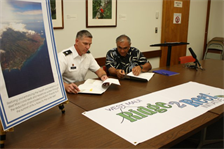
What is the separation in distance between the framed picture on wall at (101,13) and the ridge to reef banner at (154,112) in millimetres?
2103

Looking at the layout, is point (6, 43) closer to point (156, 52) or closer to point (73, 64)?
point (73, 64)

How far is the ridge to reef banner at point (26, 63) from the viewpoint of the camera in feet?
3.01

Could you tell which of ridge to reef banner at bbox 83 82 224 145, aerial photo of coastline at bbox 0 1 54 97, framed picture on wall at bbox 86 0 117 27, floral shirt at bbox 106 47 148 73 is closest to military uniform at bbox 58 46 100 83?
floral shirt at bbox 106 47 148 73

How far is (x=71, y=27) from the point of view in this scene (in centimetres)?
327

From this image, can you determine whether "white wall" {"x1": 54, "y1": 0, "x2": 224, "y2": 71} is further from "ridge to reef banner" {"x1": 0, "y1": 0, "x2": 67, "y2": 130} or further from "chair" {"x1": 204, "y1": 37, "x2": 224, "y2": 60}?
"ridge to reef banner" {"x1": 0, "y1": 0, "x2": 67, "y2": 130}

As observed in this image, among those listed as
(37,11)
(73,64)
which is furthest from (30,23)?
(73,64)

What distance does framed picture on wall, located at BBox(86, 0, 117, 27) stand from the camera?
3.41 metres

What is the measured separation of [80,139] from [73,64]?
1.36 meters

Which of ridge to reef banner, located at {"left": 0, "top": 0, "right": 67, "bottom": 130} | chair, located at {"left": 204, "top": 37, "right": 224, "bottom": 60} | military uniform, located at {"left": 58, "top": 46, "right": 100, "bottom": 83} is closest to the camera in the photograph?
ridge to reef banner, located at {"left": 0, "top": 0, "right": 67, "bottom": 130}

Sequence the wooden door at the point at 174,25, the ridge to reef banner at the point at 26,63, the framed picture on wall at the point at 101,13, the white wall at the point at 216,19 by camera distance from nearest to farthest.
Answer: the ridge to reef banner at the point at 26,63
the framed picture on wall at the point at 101,13
the wooden door at the point at 174,25
the white wall at the point at 216,19

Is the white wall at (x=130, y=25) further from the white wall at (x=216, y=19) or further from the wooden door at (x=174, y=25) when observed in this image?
the white wall at (x=216, y=19)

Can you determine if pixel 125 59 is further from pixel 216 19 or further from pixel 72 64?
pixel 216 19

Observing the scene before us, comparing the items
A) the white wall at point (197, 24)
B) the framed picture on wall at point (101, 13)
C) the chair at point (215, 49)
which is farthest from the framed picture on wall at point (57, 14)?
the chair at point (215, 49)

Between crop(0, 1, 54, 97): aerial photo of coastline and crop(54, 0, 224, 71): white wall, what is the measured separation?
6.89 ft
